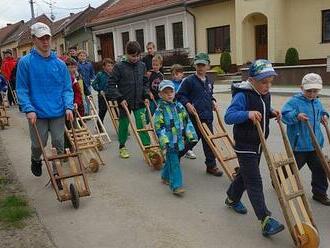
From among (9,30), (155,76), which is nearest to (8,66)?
(155,76)

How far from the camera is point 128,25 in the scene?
32719mm

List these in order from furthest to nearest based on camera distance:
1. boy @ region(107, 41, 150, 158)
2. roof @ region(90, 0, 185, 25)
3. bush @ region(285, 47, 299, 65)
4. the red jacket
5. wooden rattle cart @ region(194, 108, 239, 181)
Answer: roof @ region(90, 0, 185, 25), bush @ region(285, 47, 299, 65), the red jacket, boy @ region(107, 41, 150, 158), wooden rattle cart @ region(194, 108, 239, 181)

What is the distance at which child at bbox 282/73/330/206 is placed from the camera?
4.48 m

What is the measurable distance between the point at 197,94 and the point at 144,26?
2626 cm

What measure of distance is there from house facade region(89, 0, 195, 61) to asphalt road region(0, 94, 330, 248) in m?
22.4

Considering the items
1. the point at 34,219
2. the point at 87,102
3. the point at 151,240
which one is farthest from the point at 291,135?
the point at 87,102

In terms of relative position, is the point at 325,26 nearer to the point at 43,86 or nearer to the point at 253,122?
the point at 43,86

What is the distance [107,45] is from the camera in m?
36.2

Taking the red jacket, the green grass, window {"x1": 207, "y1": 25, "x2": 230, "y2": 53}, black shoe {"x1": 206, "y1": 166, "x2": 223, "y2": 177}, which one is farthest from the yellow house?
the green grass

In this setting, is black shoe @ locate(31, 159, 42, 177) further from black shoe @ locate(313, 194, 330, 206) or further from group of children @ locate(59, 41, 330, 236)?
black shoe @ locate(313, 194, 330, 206)

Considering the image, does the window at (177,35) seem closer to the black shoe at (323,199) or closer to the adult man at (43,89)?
the adult man at (43,89)

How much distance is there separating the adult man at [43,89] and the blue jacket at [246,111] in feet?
7.09

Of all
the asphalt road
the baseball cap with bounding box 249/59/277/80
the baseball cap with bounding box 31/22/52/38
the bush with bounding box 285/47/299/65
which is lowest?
the asphalt road

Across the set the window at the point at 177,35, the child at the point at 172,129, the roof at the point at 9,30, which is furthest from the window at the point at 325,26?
the roof at the point at 9,30
